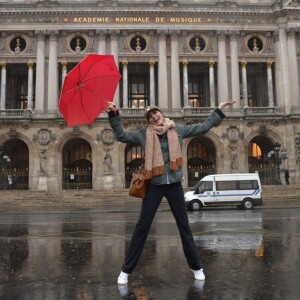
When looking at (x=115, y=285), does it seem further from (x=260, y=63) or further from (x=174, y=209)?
(x=260, y=63)

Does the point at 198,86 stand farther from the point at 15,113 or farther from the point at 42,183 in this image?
the point at 42,183

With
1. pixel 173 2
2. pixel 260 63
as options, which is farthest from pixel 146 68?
pixel 260 63

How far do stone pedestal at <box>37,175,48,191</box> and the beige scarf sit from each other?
34108 mm

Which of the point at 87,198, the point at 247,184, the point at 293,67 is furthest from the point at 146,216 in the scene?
the point at 293,67

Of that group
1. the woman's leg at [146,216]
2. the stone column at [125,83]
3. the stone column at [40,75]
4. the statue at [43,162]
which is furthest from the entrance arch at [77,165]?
the woman's leg at [146,216]

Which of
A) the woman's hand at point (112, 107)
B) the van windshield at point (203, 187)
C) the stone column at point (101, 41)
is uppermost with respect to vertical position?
the stone column at point (101, 41)

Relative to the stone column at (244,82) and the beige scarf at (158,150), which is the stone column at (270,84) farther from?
the beige scarf at (158,150)

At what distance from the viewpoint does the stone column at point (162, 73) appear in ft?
135

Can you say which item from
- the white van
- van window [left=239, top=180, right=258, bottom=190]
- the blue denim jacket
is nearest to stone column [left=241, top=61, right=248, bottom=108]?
van window [left=239, top=180, right=258, bottom=190]

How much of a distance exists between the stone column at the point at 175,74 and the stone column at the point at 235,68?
549cm

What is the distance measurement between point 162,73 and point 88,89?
118 ft

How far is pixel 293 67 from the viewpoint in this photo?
41.5 m

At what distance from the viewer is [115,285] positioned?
5.37 meters

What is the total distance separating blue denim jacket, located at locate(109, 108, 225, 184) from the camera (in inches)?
217
